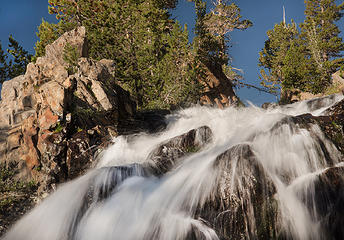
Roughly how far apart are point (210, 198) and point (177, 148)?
3245mm

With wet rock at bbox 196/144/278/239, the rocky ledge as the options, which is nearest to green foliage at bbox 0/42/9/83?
the rocky ledge

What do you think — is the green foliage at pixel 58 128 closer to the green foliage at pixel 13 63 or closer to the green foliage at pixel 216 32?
the green foliage at pixel 216 32

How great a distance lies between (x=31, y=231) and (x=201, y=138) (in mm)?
5567

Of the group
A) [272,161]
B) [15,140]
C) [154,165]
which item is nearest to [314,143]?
[272,161]

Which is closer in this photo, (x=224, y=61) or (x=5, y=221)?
(x=5, y=221)

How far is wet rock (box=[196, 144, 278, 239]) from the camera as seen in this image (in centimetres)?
488

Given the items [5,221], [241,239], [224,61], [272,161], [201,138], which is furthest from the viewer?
[224,61]

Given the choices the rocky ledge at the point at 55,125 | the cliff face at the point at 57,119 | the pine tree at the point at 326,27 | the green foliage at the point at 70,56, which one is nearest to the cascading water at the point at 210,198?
the rocky ledge at the point at 55,125

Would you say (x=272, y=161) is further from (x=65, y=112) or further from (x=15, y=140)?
(x=15, y=140)

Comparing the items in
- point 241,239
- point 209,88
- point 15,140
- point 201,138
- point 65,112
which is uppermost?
point 209,88

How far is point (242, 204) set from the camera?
5.05 metres

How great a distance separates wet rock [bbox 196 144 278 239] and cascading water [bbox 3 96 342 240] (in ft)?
0.06

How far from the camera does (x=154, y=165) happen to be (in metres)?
7.66

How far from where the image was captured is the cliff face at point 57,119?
9.10 meters
